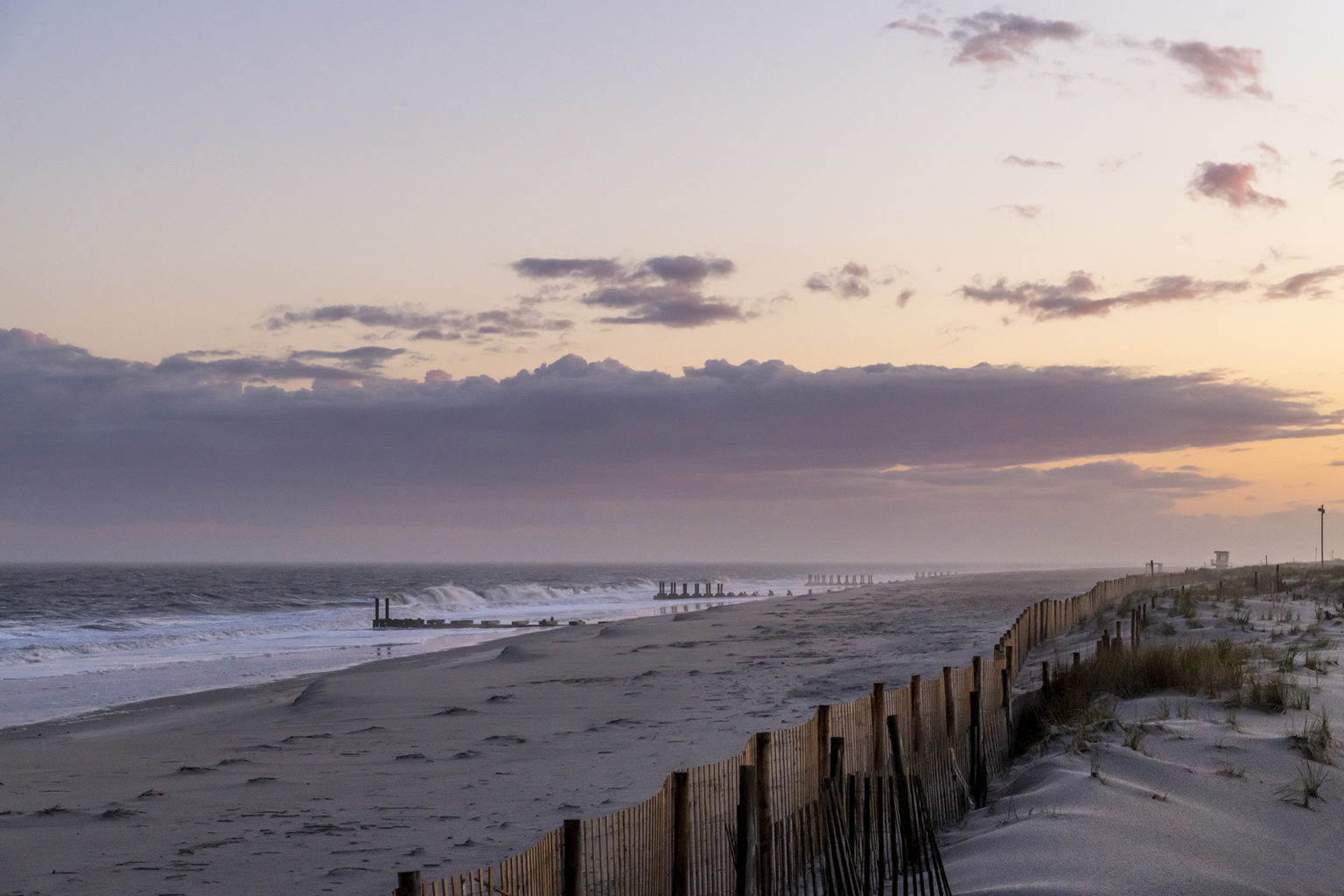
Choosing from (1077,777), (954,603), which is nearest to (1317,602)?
(954,603)

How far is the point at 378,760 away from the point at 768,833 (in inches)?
351

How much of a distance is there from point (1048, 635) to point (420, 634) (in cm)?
2868

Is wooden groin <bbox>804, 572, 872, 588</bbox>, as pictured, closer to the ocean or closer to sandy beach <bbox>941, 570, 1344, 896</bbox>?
the ocean

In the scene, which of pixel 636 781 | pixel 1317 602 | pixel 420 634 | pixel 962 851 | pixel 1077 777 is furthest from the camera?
pixel 420 634

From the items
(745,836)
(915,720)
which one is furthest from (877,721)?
(745,836)

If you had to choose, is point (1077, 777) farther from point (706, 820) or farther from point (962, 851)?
point (706, 820)

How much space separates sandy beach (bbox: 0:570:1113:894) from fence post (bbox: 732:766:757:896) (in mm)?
3580

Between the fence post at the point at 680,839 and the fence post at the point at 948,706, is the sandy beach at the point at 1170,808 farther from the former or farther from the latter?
the fence post at the point at 680,839

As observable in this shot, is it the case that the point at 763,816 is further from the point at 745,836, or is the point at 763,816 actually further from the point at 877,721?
the point at 877,721

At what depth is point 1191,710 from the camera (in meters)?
12.3

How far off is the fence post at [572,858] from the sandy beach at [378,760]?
3922 millimetres

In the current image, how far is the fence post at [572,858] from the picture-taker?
5.60m

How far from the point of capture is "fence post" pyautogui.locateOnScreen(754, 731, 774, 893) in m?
6.91

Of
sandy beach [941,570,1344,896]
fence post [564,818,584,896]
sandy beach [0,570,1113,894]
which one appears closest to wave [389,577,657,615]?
sandy beach [0,570,1113,894]
